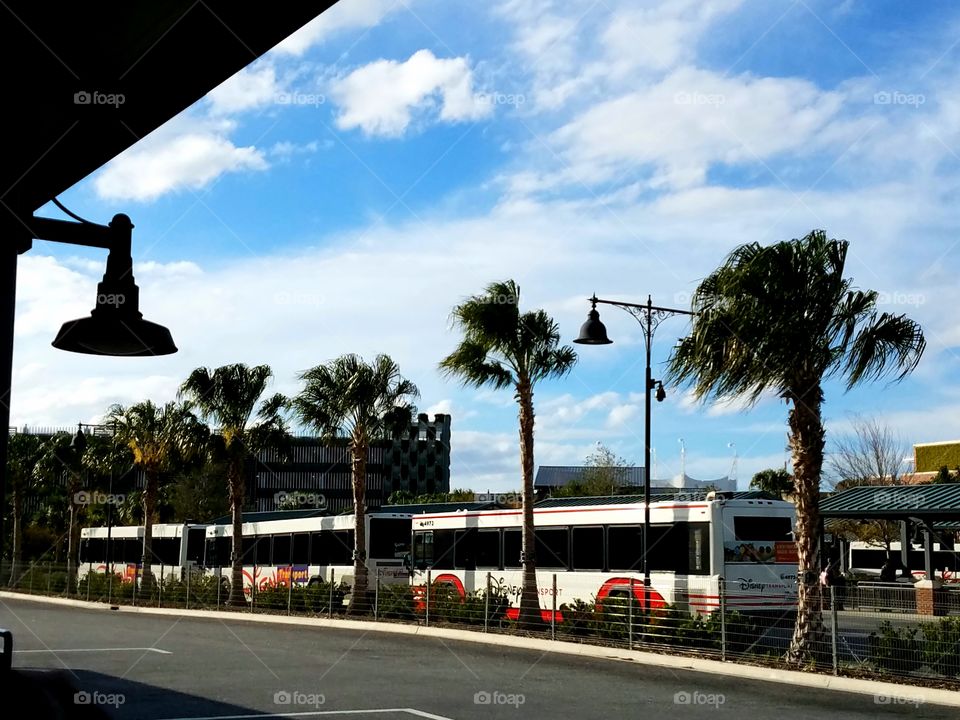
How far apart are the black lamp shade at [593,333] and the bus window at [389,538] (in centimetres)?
1309

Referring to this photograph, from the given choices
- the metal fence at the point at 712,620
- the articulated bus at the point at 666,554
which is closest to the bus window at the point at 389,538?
the metal fence at the point at 712,620

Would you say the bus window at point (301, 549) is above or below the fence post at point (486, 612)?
above

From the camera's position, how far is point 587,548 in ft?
83.7

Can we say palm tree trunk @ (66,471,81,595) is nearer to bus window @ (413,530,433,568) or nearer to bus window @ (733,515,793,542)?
bus window @ (413,530,433,568)

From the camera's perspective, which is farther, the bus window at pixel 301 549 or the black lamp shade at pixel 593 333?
the bus window at pixel 301 549

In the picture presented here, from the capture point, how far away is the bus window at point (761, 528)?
2314cm

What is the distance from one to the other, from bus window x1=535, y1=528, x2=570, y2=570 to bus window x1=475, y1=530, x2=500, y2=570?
4.49 ft

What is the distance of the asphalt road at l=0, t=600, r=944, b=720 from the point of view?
12.8 meters

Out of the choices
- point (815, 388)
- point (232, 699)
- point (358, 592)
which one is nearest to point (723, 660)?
point (815, 388)

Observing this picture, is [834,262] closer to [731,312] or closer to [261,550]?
[731,312]

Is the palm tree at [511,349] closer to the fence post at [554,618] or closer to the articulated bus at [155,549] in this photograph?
the fence post at [554,618]

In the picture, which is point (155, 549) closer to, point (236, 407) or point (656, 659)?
point (236, 407)

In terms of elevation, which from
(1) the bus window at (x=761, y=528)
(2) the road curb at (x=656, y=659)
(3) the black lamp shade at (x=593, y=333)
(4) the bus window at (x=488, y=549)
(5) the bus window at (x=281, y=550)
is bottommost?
(2) the road curb at (x=656, y=659)

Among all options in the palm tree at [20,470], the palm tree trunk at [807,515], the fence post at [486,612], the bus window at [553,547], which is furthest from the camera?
the palm tree at [20,470]
